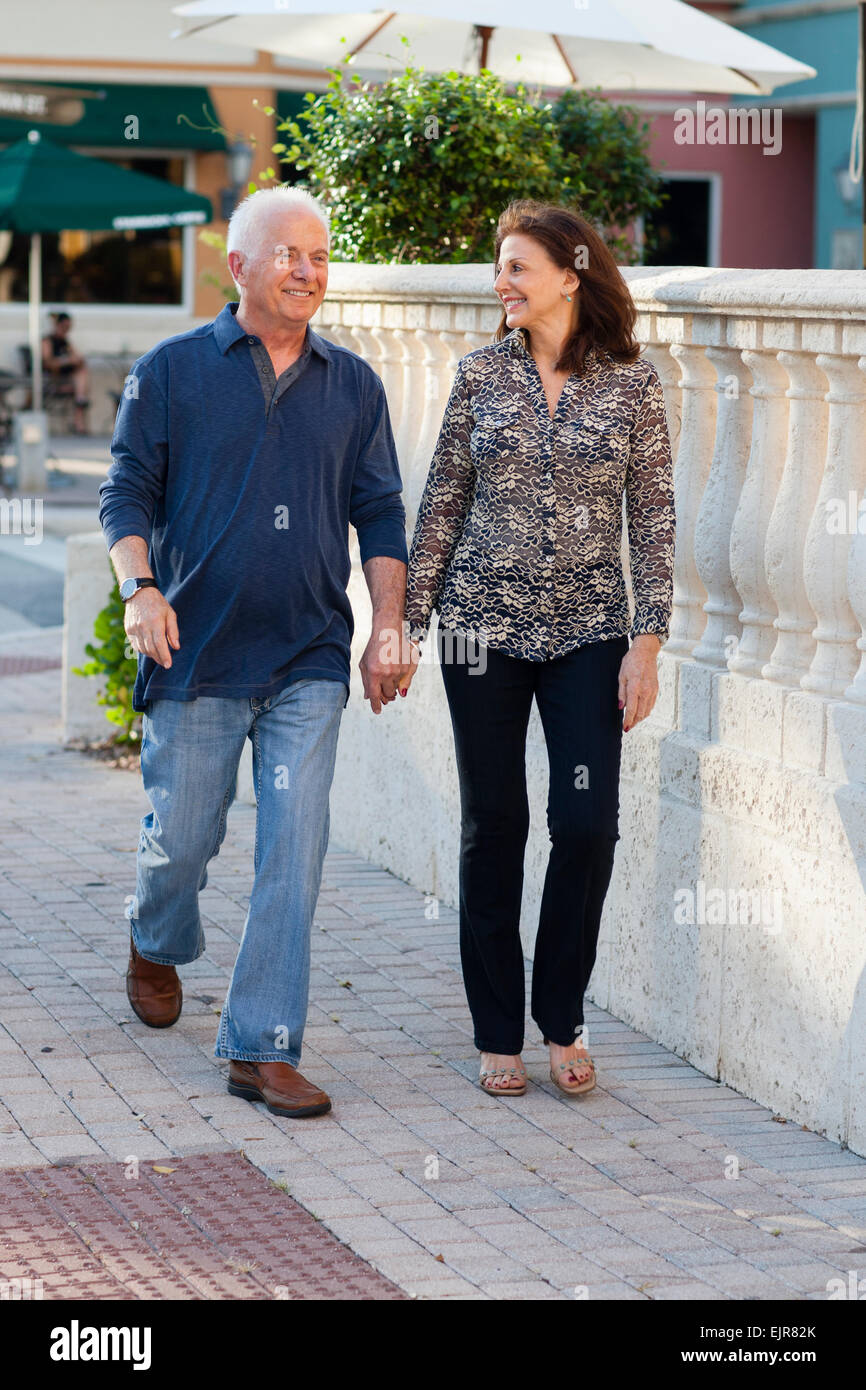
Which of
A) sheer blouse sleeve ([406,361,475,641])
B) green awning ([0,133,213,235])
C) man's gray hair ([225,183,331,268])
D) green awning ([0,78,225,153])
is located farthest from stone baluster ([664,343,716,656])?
green awning ([0,78,225,153])

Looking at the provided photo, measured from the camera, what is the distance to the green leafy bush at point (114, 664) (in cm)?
866

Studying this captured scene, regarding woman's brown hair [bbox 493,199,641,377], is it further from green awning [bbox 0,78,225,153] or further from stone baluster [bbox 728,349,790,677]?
green awning [bbox 0,78,225,153]

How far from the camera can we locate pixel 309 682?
4.68 m

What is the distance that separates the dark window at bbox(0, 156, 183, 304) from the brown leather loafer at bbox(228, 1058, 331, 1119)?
2573 cm

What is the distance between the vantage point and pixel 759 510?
15.9 ft

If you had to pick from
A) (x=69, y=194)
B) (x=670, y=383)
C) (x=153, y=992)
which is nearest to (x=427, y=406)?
(x=670, y=383)

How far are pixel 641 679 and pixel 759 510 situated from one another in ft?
1.89

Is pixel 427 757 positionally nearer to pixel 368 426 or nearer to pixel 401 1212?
pixel 368 426

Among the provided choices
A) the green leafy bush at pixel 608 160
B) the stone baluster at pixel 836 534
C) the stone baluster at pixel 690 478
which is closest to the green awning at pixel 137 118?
the green leafy bush at pixel 608 160

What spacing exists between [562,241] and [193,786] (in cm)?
151

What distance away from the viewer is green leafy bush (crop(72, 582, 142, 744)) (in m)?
8.66

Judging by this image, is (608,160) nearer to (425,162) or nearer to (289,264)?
(425,162)

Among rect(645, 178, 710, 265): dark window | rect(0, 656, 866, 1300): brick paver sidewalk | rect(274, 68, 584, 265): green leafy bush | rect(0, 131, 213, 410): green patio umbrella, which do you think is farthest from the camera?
rect(645, 178, 710, 265): dark window

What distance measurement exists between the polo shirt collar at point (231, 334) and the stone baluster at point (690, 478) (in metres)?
0.92
